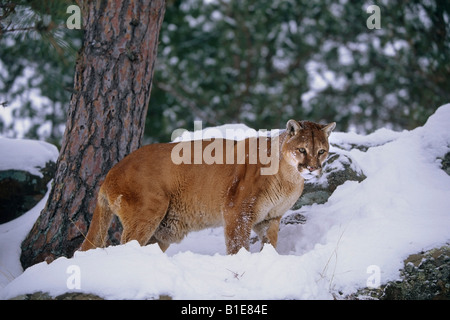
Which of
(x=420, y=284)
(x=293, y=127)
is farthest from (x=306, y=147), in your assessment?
(x=420, y=284)

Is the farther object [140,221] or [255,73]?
[255,73]

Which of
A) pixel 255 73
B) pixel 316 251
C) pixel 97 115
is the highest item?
pixel 255 73

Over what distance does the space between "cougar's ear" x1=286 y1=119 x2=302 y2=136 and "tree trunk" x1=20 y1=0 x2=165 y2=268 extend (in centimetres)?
174

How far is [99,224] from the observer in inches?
220

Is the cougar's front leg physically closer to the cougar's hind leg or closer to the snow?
the snow

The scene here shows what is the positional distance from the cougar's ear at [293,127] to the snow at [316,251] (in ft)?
3.18

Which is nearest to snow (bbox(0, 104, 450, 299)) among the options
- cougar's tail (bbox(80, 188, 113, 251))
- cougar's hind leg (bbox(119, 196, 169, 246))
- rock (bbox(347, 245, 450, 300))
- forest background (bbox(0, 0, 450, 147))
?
rock (bbox(347, 245, 450, 300))

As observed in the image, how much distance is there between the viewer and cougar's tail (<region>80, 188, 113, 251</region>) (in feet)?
18.0

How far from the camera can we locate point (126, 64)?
638 cm

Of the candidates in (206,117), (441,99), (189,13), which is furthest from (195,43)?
(441,99)

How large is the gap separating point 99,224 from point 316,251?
214 centimetres

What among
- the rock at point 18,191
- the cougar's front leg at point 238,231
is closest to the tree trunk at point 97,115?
the rock at point 18,191

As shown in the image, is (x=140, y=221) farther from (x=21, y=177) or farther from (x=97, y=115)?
(x=21, y=177)
